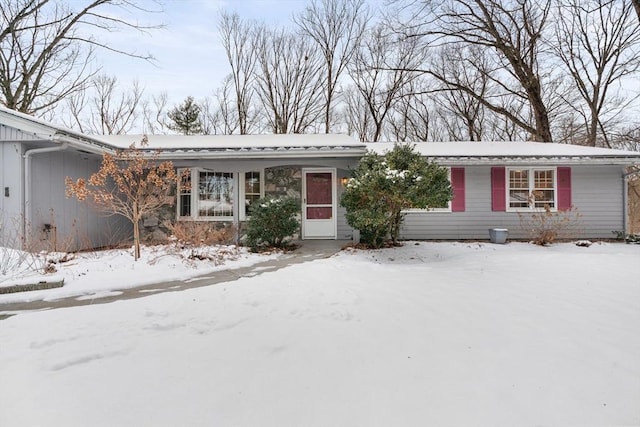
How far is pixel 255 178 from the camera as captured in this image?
9352mm

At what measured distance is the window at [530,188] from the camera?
9.24 meters

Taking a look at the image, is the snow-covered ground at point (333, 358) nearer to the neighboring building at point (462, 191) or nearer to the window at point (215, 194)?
the neighboring building at point (462, 191)

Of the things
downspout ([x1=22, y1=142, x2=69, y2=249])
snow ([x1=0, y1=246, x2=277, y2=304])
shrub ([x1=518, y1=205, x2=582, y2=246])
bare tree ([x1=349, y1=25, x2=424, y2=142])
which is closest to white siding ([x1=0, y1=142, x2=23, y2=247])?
downspout ([x1=22, y1=142, x2=69, y2=249])

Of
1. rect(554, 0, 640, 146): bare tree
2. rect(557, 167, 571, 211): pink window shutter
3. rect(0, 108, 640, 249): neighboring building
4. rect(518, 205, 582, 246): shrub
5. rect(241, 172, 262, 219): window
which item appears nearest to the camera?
rect(0, 108, 640, 249): neighboring building

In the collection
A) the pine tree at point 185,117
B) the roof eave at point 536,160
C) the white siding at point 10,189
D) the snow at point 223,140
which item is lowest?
the white siding at point 10,189

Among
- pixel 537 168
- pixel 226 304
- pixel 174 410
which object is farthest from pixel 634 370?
pixel 537 168

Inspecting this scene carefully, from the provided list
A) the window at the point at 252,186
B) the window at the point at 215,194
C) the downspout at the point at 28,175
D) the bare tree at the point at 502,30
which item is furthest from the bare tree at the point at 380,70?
the downspout at the point at 28,175

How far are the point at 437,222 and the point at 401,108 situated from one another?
13415 millimetres

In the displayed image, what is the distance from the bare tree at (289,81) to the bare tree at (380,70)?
2.53 m

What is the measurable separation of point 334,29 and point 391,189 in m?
15.3

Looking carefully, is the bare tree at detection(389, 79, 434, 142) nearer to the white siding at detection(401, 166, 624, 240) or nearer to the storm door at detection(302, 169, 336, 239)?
the white siding at detection(401, 166, 624, 240)

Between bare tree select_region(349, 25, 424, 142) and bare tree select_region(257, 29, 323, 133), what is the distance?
99.4 inches

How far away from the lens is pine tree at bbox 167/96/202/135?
65.9ft

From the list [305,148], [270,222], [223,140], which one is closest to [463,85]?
[223,140]
